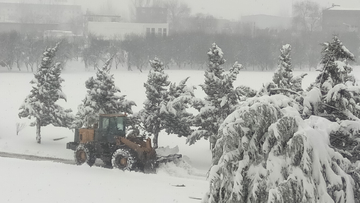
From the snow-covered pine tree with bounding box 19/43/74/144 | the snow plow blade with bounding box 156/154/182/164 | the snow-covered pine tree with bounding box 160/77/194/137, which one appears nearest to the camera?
the snow plow blade with bounding box 156/154/182/164

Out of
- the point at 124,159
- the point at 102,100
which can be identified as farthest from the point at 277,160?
the point at 102,100

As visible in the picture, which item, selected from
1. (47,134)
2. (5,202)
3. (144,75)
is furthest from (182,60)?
(5,202)

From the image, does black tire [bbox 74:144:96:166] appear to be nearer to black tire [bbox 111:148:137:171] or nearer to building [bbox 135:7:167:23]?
black tire [bbox 111:148:137:171]

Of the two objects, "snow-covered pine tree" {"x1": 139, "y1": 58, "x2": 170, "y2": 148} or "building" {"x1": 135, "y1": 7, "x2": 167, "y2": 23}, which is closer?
"snow-covered pine tree" {"x1": 139, "y1": 58, "x2": 170, "y2": 148}

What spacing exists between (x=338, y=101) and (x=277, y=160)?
188 centimetres

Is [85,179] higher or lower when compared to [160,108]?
lower

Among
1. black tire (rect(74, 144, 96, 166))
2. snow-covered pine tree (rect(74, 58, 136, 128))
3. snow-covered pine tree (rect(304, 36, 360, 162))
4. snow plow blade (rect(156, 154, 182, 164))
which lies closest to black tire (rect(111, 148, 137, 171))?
snow plow blade (rect(156, 154, 182, 164))

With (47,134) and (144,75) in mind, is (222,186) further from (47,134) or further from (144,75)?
(144,75)

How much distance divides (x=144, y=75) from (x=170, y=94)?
44.2 meters

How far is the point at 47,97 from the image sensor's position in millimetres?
33219

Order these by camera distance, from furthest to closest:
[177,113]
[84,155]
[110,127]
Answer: [177,113], [84,155], [110,127]

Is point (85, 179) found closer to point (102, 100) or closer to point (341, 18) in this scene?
point (102, 100)

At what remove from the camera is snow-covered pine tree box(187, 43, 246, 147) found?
2602 centimetres

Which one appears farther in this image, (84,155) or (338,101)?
(84,155)
